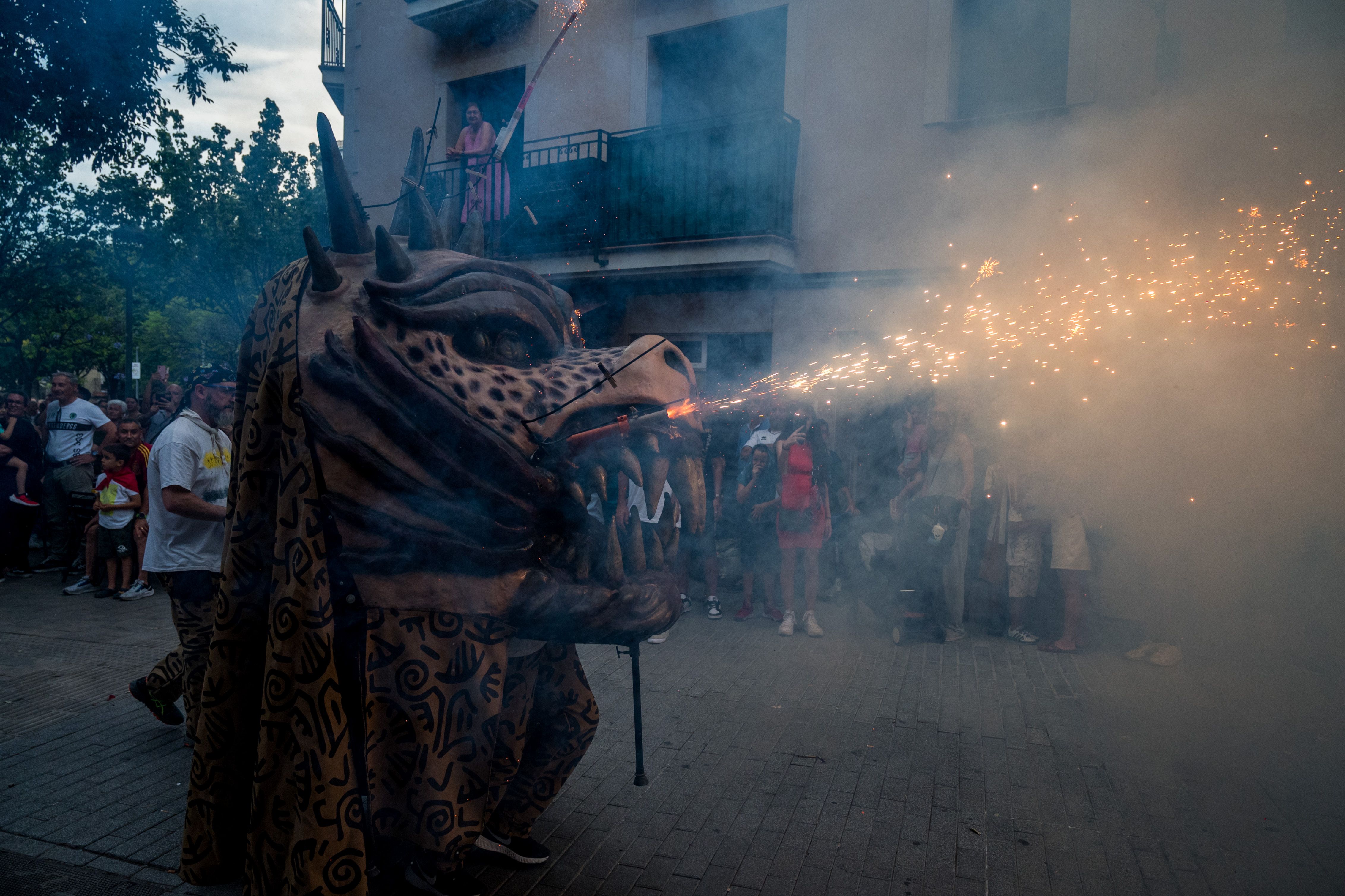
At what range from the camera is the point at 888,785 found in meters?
3.61

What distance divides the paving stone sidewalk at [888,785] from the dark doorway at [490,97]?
7533 mm

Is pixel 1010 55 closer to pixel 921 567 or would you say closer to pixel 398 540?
pixel 921 567

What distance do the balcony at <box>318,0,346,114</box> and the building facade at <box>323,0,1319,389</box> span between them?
1385 millimetres

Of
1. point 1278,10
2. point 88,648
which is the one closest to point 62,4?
point 88,648

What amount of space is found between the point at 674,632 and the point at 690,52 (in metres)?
6.23

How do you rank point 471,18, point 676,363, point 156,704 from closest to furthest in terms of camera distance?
point 676,363
point 156,704
point 471,18

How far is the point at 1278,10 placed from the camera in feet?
17.4

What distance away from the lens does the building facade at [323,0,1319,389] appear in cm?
623

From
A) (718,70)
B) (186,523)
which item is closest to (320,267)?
(186,523)

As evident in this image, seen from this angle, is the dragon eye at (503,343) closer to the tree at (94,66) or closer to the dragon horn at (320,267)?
the dragon horn at (320,267)

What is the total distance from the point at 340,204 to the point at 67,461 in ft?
26.8

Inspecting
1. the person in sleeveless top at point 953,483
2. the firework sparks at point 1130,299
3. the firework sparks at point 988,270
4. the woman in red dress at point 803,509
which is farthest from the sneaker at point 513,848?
the firework sparks at point 988,270

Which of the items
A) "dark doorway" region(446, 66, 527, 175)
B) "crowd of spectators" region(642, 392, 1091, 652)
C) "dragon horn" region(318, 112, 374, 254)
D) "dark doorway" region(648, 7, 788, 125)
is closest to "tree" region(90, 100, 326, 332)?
"dark doorway" region(446, 66, 527, 175)

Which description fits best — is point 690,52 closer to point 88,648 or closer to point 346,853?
point 88,648
